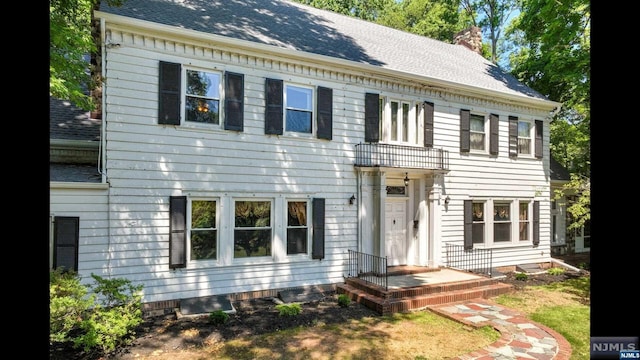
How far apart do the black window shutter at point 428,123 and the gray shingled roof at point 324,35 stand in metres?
1.07

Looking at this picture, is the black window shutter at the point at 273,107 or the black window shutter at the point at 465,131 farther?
the black window shutter at the point at 465,131

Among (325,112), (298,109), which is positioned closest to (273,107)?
(298,109)

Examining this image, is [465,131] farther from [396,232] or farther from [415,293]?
[415,293]

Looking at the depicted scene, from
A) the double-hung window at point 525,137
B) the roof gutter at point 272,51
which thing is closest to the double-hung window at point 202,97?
the roof gutter at point 272,51

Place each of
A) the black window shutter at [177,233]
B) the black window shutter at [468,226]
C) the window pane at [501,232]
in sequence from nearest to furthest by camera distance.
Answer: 1. the black window shutter at [177,233]
2. the black window shutter at [468,226]
3. the window pane at [501,232]

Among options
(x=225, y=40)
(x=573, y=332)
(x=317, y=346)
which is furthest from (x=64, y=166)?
(x=573, y=332)

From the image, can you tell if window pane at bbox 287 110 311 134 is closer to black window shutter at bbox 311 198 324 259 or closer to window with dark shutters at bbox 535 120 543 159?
black window shutter at bbox 311 198 324 259

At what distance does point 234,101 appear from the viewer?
28.0 feet

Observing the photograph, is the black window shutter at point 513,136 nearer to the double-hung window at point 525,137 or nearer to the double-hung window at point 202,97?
the double-hung window at point 525,137

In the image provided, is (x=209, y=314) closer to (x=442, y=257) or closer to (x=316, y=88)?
(x=316, y=88)

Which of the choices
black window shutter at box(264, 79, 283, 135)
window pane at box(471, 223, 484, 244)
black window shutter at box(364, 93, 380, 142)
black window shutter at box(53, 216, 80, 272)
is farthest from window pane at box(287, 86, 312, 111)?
window pane at box(471, 223, 484, 244)

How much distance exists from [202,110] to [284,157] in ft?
7.40

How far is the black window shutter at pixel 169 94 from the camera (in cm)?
786
